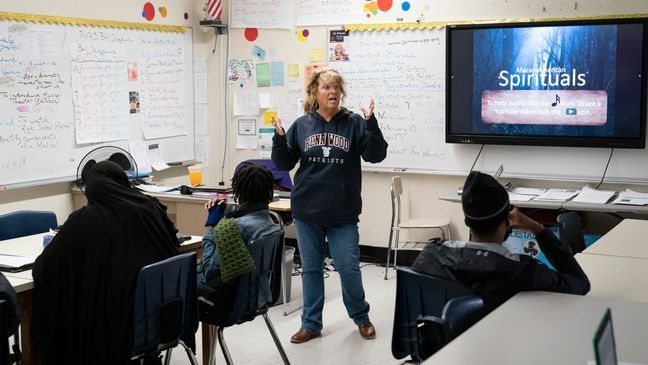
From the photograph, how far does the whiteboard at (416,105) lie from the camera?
596 centimetres

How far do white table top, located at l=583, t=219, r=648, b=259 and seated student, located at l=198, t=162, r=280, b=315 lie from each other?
56.2 inches

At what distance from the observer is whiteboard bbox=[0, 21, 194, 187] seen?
17.3 feet

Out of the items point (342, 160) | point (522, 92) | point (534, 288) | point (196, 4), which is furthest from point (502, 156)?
point (534, 288)

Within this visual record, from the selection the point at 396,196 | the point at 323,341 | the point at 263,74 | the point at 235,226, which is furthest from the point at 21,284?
the point at 263,74

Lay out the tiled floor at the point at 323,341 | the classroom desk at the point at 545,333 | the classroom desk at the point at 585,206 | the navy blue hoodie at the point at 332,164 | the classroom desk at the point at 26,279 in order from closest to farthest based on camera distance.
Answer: the classroom desk at the point at 545,333, the classroom desk at the point at 26,279, the tiled floor at the point at 323,341, the navy blue hoodie at the point at 332,164, the classroom desk at the point at 585,206

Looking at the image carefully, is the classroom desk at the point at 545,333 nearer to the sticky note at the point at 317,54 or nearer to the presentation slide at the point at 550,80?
the presentation slide at the point at 550,80

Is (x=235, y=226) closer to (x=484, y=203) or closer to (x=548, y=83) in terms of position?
(x=484, y=203)

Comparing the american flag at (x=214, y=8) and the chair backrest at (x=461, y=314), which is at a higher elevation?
the american flag at (x=214, y=8)

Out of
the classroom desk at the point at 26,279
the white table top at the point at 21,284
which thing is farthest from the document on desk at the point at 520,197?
the white table top at the point at 21,284

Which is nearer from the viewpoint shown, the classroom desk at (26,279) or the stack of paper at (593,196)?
the classroom desk at (26,279)

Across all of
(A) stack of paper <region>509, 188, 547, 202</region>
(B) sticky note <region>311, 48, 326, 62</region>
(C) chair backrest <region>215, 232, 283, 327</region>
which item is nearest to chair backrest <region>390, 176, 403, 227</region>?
(A) stack of paper <region>509, 188, 547, 202</region>

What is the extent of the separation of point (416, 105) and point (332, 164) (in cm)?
194

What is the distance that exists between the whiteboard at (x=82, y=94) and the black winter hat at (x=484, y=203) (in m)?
3.51

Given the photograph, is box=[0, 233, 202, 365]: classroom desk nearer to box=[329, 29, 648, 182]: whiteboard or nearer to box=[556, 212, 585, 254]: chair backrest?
box=[556, 212, 585, 254]: chair backrest
